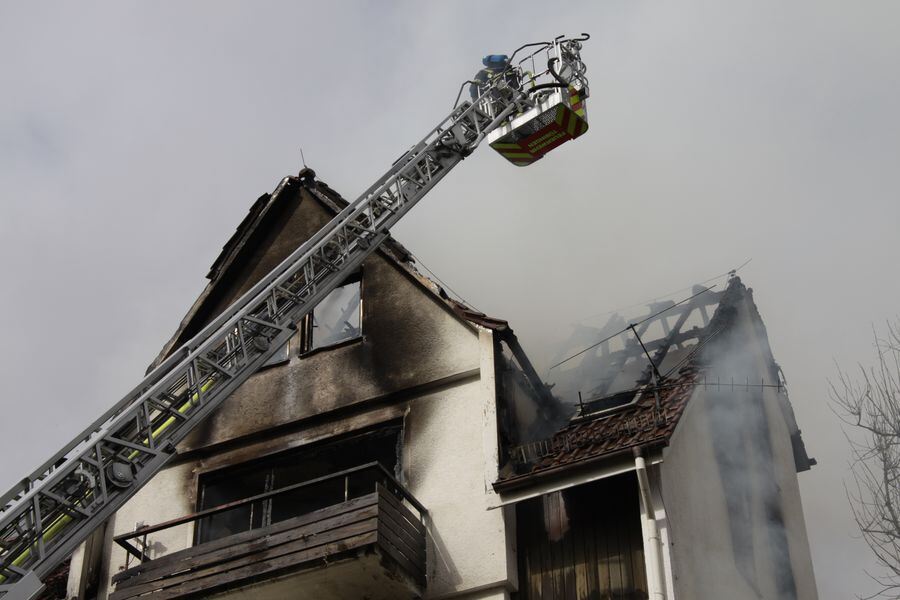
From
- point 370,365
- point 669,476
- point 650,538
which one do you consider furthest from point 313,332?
point 650,538

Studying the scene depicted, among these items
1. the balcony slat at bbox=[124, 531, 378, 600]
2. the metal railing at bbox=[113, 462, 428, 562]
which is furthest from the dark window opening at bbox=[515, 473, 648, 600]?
the balcony slat at bbox=[124, 531, 378, 600]

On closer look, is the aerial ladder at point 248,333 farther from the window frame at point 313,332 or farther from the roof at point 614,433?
the roof at point 614,433

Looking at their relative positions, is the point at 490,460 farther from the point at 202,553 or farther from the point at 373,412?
the point at 202,553

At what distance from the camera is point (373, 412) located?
16.1 meters

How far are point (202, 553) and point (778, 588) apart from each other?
737 cm

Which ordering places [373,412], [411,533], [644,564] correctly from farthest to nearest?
[373,412], [411,533], [644,564]

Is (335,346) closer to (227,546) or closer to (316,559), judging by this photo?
(227,546)

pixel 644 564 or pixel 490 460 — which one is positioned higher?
pixel 490 460

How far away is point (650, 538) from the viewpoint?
12.9 m

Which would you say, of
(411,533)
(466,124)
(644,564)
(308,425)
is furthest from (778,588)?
(466,124)

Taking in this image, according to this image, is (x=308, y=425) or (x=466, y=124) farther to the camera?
(x=466, y=124)

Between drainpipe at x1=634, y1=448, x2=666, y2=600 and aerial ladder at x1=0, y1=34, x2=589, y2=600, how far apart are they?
16.3ft

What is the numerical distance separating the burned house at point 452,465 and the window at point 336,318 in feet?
0.10

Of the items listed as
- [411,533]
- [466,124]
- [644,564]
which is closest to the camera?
[644,564]
